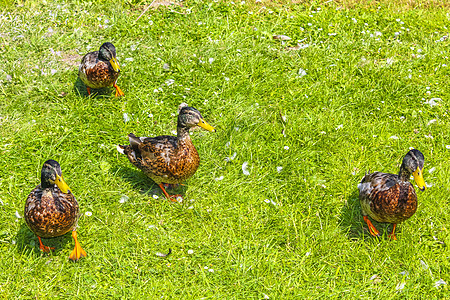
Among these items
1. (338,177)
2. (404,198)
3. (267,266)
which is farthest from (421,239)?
(267,266)

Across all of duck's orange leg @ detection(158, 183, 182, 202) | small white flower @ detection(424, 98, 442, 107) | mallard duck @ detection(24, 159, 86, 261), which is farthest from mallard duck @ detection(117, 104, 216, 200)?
small white flower @ detection(424, 98, 442, 107)

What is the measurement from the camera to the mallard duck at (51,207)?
4.28m

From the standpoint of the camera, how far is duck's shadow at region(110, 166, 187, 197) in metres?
5.38

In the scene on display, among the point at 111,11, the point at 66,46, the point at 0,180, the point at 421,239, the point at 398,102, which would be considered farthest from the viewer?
the point at 111,11

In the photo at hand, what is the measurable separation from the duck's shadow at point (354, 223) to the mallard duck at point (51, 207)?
2.86 metres

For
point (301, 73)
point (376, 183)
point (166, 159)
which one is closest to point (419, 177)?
point (376, 183)

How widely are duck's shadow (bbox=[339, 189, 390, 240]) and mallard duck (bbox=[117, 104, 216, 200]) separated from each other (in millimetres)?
1755

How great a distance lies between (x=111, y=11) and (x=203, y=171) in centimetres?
413

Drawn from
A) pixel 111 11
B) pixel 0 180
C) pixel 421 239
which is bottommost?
pixel 421 239

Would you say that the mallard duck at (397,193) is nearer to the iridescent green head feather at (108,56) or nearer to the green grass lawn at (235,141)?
the green grass lawn at (235,141)

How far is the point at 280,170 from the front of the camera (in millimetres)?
5559

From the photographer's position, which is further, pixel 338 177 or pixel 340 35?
pixel 340 35

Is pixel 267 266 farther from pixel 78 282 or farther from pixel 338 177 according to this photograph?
pixel 78 282

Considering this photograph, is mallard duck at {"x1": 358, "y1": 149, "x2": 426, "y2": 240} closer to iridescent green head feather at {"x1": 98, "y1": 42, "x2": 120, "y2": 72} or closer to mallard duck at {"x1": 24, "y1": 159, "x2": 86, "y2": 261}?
mallard duck at {"x1": 24, "y1": 159, "x2": 86, "y2": 261}
